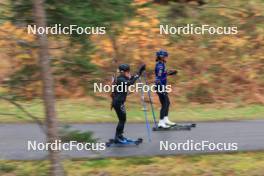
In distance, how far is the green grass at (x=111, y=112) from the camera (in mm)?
15109

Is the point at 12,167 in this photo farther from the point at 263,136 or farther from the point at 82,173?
the point at 263,136

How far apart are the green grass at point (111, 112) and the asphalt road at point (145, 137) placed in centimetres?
78

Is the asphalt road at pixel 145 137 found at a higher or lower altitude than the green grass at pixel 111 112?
lower

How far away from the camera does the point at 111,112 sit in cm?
1625

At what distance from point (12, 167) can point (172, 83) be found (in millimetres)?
10530

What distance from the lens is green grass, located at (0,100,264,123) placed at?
15.1 m

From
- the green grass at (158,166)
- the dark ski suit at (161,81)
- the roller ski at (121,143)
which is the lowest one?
the green grass at (158,166)

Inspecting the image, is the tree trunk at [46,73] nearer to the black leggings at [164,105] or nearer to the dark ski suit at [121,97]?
the dark ski suit at [121,97]

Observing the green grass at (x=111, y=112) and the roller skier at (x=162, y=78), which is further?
the green grass at (x=111, y=112)

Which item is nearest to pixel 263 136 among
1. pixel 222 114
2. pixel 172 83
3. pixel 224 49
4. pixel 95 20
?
pixel 222 114

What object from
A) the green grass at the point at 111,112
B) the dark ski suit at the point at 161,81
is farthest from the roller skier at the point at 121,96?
the green grass at the point at 111,112

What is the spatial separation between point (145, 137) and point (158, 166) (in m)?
2.49

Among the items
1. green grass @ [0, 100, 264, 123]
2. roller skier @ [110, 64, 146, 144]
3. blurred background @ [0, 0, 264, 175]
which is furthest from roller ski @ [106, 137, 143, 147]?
green grass @ [0, 100, 264, 123]

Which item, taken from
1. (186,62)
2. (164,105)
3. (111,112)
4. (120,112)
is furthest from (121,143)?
(186,62)
